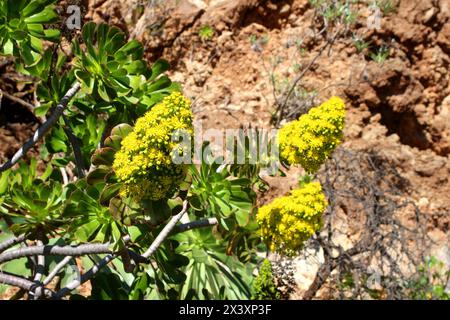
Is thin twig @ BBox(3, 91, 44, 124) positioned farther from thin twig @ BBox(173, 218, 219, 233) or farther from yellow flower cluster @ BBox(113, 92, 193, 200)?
yellow flower cluster @ BBox(113, 92, 193, 200)

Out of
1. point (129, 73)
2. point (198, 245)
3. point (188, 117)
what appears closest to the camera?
point (188, 117)

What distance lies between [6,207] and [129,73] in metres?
1.10

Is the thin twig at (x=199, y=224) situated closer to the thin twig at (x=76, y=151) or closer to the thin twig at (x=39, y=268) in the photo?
the thin twig at (x=76, y=151)

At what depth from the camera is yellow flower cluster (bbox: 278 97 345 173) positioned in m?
2.30

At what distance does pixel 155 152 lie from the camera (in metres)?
1.97

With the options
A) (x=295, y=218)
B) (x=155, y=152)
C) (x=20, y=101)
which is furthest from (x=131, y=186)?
(x=20, y=101)

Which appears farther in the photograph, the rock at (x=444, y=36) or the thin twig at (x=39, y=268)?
the rock at (x=444, y=36)

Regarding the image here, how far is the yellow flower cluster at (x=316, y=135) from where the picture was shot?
2.30m

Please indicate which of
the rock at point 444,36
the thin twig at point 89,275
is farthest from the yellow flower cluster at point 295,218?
the rock at point 444,36

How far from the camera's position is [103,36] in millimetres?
2627

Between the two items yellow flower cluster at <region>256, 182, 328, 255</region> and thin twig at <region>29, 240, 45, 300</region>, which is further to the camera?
thin twig at <region>29, 240, 45, 300</region>

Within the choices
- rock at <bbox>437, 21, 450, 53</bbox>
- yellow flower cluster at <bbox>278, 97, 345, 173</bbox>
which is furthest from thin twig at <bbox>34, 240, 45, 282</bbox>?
rock at <bbox>437, 21, 450, 53</bbox>

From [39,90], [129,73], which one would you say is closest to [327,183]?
[129,73]
